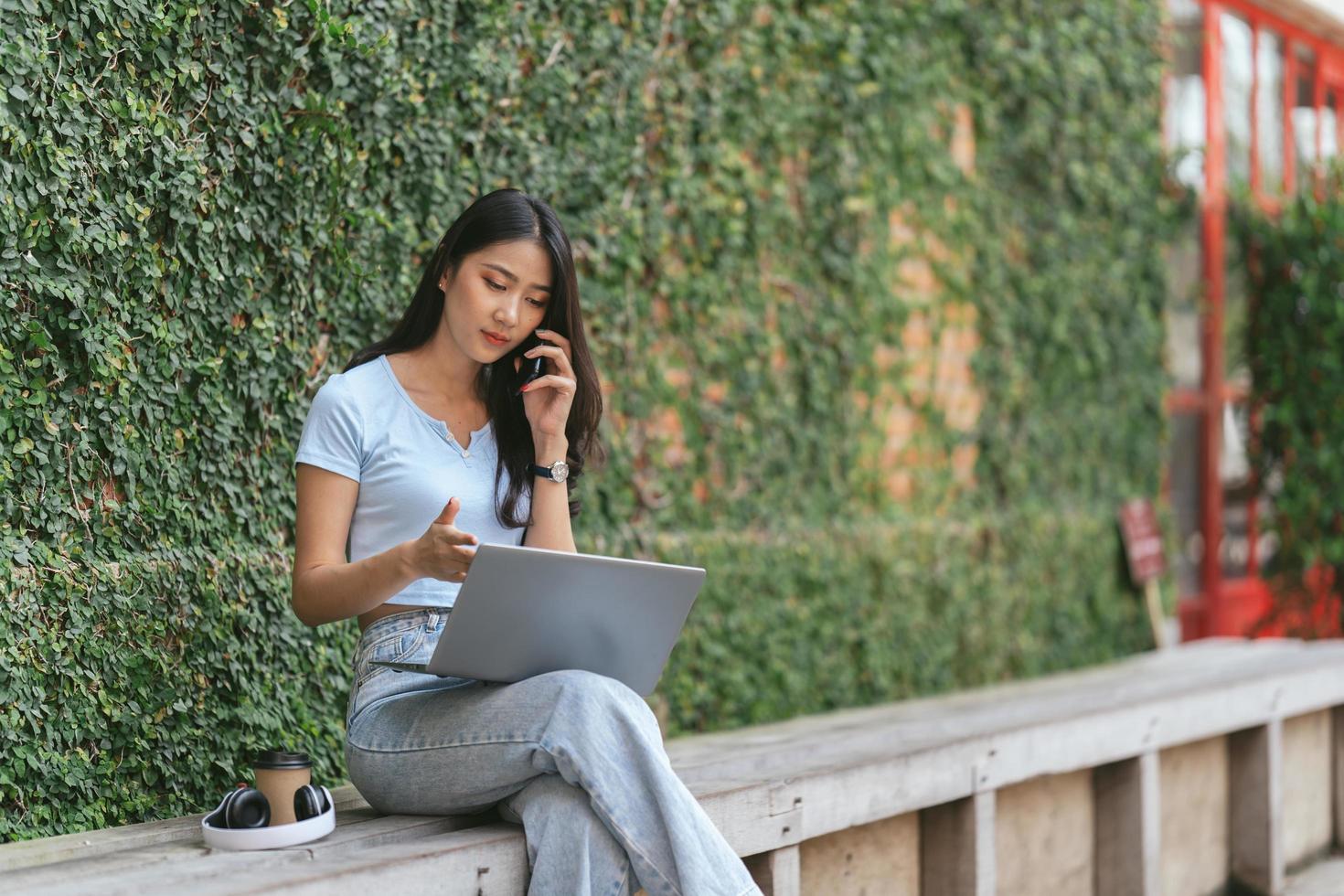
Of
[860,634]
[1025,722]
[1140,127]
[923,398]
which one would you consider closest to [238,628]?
[1025,722]

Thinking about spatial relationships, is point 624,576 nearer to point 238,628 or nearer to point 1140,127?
point 238,628

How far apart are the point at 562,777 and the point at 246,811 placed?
19.9 inches

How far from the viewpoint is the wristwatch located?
2.81 metres

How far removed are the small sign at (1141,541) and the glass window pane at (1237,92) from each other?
238 cm

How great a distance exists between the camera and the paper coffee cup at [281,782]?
242 cm

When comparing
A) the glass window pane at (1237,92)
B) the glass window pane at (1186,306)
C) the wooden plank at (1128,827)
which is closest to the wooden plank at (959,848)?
the wooden plank at (1128,827)

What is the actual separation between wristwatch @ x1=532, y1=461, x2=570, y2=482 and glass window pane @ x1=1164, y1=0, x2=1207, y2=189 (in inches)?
209

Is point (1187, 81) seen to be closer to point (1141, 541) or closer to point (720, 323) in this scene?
point (1141, 541)

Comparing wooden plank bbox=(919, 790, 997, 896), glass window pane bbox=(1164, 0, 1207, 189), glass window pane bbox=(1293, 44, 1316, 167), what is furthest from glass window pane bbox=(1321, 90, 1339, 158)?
wooden plank bbox=(919, 790, 997, 896)

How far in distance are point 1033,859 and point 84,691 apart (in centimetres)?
248

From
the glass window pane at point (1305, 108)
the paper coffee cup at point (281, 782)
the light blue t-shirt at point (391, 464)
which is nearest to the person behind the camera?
the paper coffee cup at point (281, 782)

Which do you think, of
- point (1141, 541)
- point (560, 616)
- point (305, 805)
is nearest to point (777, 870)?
point (560, 616)

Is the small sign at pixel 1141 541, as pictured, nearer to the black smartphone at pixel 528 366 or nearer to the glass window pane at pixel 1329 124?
the glass window pane at pixel 1329 124

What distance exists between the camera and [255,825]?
7.89 ft
